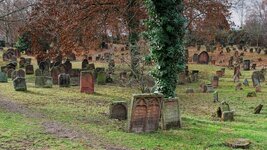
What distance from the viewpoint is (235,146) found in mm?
10141

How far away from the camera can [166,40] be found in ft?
45.6

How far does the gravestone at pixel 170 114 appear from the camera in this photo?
11.7m

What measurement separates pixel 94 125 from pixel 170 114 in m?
2.10

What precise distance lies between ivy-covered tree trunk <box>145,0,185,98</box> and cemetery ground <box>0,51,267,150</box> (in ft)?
4.57

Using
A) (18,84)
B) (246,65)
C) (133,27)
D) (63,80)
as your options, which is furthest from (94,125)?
(246,65)

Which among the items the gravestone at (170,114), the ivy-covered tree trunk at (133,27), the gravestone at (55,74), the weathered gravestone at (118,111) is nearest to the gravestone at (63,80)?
the gravestone at (55,74)

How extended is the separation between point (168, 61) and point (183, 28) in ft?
3.83

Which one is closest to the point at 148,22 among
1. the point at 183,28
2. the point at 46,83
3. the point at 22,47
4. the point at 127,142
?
the point at 183,28

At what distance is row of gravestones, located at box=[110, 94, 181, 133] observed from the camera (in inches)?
439

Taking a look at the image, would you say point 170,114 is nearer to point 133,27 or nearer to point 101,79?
point 101,79

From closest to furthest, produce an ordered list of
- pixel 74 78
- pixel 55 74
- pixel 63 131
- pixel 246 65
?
1. pixel 63 131
2. pixel 55 74
3. pixel 74 78
4. pixel 246 65

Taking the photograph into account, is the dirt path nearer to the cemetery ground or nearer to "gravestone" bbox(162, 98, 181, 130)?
the cemetery ground

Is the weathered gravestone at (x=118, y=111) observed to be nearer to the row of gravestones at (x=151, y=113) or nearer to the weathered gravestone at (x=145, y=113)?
the row of gravestones at (x=151, y=113)

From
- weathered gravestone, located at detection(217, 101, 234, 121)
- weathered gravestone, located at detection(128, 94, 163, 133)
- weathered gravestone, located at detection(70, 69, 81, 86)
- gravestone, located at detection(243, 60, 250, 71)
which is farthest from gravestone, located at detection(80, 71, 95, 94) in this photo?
gravestone, located at detection(243, 60, 250, 71)
